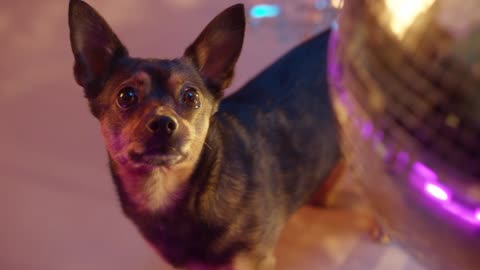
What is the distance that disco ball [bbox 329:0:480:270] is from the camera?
0.36m

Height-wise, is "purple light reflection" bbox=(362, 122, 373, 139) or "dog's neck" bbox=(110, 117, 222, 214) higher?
"purple light reflection" bbox=(362, 122, 373, 139)

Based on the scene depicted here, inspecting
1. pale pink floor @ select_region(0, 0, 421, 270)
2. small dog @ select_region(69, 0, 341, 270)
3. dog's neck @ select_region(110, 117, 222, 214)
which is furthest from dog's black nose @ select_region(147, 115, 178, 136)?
pale pink floor @ select_region(0, 0, 421, 270)

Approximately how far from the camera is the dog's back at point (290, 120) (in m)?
1.05

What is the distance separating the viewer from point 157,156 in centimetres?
74

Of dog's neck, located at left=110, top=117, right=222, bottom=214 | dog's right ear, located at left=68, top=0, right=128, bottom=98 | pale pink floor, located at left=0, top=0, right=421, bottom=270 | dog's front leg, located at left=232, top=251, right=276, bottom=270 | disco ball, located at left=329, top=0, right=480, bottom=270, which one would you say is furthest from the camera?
pale pink floor, located at left=0, top=0, right=421, bottom=270

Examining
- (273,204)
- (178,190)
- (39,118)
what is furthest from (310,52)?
(39,118)

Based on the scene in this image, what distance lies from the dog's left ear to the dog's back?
0.60 ft

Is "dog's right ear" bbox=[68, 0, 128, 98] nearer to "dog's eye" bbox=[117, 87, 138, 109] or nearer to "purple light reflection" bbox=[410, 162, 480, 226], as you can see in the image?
"dog's eye" bbox=[117, 87, 138, 109]

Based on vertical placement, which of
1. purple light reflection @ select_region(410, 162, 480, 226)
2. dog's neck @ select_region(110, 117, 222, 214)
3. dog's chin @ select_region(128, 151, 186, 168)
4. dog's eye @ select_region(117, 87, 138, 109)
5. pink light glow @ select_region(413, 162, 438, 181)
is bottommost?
dog's neck @ select_region(110, 117, 222, 214)

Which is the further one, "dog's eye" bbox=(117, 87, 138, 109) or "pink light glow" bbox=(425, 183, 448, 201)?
"dog's eye" bbox=(117, 87, 138, 109)

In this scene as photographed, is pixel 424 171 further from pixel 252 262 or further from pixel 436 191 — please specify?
pixel 252 262

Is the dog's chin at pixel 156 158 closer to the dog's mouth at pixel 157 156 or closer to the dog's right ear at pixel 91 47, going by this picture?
the dog's mouth at pixel 157 156

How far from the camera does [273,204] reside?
3.42 ft

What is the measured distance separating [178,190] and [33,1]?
906mm
